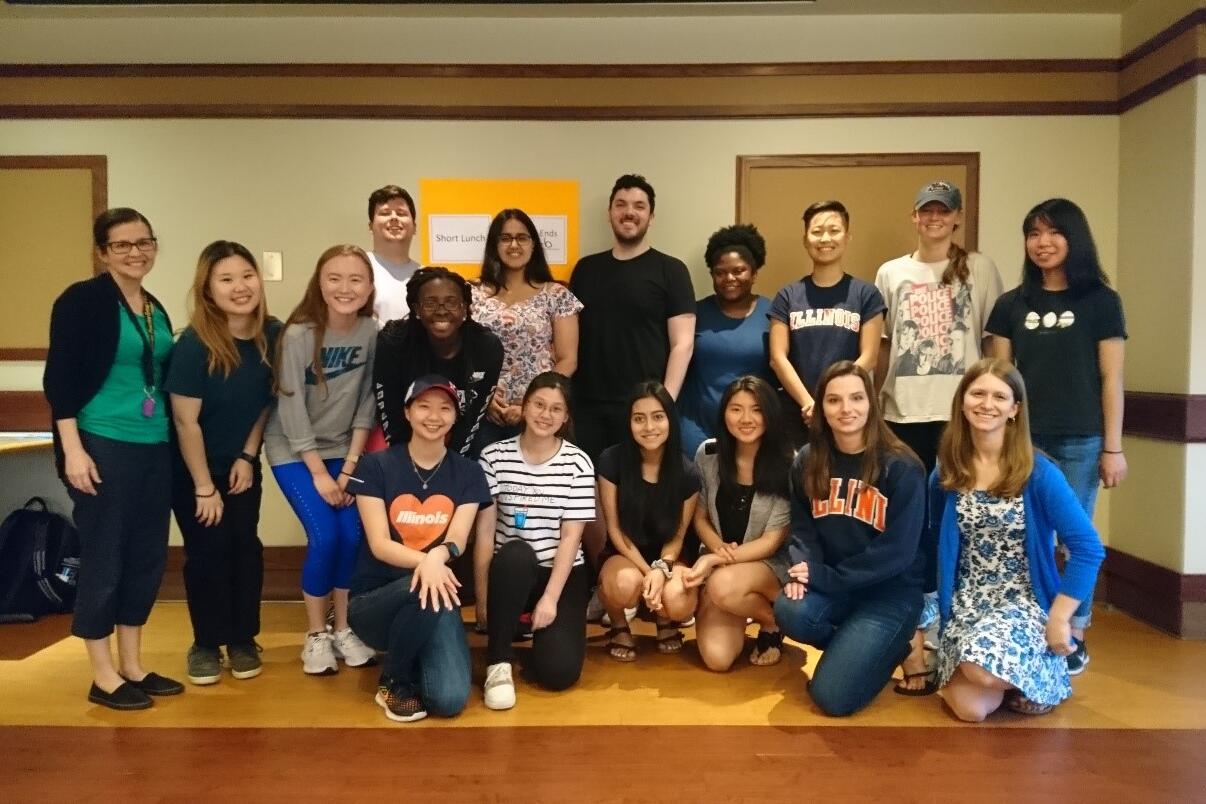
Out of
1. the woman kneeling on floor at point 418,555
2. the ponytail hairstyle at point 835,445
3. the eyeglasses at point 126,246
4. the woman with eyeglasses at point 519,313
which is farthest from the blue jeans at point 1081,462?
the eyeglasses at point 126,246

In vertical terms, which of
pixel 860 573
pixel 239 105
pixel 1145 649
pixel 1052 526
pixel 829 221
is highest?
→ pixel 239 105

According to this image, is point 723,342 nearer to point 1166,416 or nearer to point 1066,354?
→ point 1066,354

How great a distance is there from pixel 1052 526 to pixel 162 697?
9.62 feet

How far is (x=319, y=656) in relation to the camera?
2.94 m

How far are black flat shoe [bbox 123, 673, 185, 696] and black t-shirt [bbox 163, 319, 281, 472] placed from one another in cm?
68

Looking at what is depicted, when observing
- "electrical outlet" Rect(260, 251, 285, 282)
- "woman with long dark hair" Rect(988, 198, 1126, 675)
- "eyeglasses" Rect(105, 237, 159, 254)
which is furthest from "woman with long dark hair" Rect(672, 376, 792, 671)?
"electrical outlet" Rect(260, 251, 285, 282)

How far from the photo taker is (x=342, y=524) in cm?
294

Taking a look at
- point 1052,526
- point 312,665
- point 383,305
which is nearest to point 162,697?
point 312,665

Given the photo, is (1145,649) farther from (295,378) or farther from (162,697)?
(162,697)

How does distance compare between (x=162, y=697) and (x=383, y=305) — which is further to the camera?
(x=383, y=305)

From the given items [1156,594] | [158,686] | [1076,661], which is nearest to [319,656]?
[158,686]

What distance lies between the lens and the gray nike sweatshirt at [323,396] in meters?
2.86

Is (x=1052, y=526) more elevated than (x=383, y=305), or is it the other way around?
(x=383, y=305)

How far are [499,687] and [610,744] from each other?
0.44 metres
